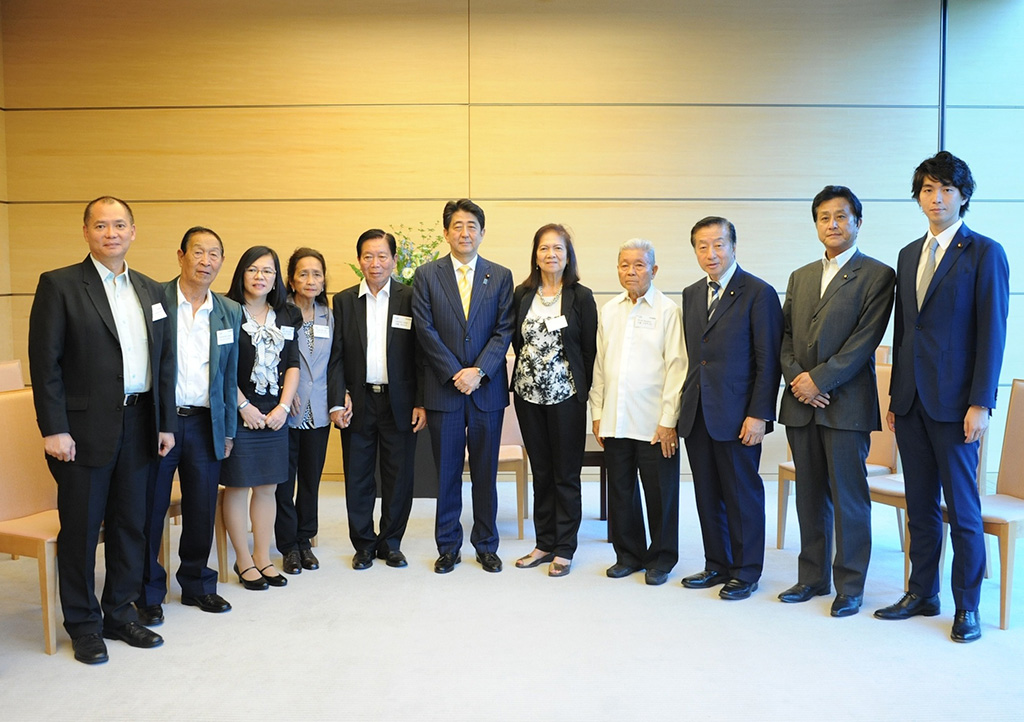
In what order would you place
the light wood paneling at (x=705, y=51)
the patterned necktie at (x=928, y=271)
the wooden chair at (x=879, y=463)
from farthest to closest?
the light wood paneling at (x=705, y=51) < the wooden chair at (x=879, y=463) < the patterned necktie at (x=928, y=271)

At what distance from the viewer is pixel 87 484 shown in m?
3.20

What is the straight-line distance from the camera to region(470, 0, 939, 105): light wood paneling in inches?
251

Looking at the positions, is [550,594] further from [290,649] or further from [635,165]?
[635,165]

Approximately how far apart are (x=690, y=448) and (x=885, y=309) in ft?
3.49

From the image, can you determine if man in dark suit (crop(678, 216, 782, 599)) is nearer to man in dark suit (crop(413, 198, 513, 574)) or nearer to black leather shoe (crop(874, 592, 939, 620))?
black leather shoe (crop(874, 592, 939, 620))

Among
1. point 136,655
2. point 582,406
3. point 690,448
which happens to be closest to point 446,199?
point 582,406

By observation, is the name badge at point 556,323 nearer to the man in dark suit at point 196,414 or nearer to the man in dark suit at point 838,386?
the man in dark suit at point 838,386

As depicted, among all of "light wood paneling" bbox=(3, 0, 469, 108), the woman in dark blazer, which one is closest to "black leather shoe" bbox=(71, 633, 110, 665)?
the woman in dark blazer

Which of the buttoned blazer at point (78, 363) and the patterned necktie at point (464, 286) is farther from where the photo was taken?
the patterned necktie at point (464, 286)

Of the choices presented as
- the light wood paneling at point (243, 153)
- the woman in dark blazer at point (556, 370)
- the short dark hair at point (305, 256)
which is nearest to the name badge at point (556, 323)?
the woman in dark blazer at point (556, 370)

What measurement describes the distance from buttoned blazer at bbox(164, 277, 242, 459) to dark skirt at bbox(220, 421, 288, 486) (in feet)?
0.50

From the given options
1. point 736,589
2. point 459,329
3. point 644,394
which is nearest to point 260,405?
Result: point 459,329

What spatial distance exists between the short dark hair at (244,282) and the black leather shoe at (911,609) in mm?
3021

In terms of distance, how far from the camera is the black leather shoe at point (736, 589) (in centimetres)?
386
